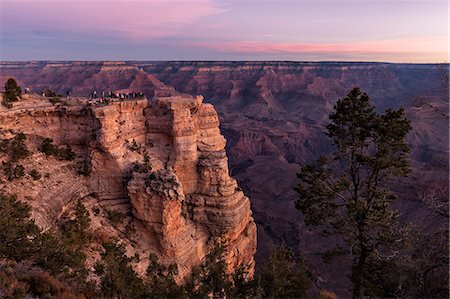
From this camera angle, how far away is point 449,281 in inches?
530

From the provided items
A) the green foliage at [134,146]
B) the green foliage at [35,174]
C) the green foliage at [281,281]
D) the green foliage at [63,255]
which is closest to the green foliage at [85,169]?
the green foliage at [35,174]

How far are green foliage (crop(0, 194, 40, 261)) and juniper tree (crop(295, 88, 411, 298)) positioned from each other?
13.5m

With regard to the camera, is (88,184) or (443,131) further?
(443,131)

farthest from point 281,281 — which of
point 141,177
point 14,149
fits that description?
point 14,149

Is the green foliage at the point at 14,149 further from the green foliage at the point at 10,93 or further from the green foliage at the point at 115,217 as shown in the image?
the green foliage at the point at 115,217

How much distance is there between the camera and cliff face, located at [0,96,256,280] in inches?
930

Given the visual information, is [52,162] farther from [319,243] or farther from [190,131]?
[319,243]

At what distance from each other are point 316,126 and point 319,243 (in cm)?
9581

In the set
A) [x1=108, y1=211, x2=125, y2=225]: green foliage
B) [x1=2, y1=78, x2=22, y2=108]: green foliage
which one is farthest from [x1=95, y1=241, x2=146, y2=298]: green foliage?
[x1=2, y1=78, x2=22, y2=108]: green foliage

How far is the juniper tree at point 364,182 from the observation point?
17.5 meters

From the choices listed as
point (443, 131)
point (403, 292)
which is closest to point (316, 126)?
point (443, 131)

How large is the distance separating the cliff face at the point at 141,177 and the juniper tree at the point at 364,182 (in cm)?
967

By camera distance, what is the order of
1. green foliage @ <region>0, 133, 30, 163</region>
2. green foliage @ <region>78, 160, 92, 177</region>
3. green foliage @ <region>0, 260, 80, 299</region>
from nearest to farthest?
green foliage @ <region>0, 260, 80, 299</region> < green foliage @ <region>0, 133, 30, 163</region> < green foliage @ <region>78, 160, 92, 177</region>

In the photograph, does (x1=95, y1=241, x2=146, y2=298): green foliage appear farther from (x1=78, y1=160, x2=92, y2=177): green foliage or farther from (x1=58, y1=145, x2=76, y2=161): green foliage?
(x1=58, y1=145, x2=76, y2=161): green foliage
